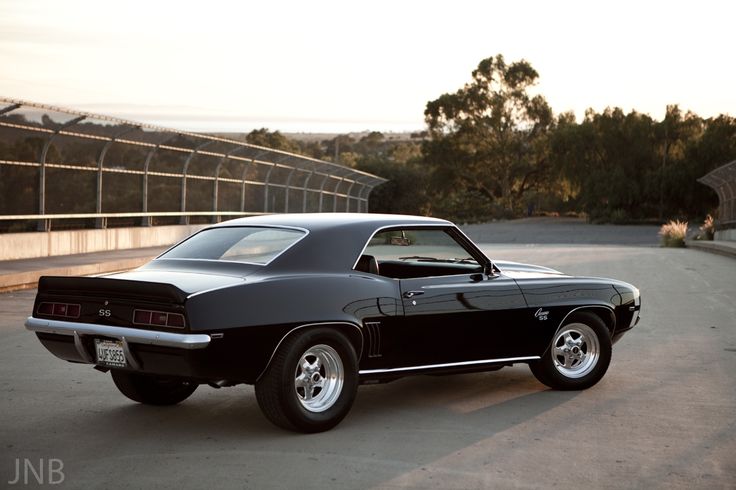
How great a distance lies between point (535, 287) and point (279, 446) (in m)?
2.67

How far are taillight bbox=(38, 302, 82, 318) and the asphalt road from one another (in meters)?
0.70

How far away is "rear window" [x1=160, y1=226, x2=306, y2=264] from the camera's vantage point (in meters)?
7.43

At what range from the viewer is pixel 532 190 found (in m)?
95.9

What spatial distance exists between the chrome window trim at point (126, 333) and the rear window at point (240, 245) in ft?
3.26

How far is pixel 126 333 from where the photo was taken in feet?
21.5

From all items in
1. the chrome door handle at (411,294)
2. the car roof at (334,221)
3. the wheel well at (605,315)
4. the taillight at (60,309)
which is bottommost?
the wheel well at (605,315)

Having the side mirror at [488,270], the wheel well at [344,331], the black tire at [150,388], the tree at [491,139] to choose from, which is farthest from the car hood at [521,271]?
the tree at [491,139]

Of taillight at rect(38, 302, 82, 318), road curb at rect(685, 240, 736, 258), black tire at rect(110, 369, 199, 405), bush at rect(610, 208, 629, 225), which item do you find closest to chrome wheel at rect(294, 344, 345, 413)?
black tire at rect(110, 369, 199, 405)

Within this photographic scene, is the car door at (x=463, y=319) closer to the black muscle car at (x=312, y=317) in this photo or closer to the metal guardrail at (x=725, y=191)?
the black muscle car at (x=312, y=317)

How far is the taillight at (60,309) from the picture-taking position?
6941mm

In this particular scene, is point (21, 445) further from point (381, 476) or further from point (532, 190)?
point (532, 190)

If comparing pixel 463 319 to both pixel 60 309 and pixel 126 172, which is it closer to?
pixel 60 309

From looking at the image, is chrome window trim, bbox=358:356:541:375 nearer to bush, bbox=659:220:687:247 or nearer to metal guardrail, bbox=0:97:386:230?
metal guardrail, bbox=0:97:386:230

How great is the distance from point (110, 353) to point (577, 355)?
3634 mm
